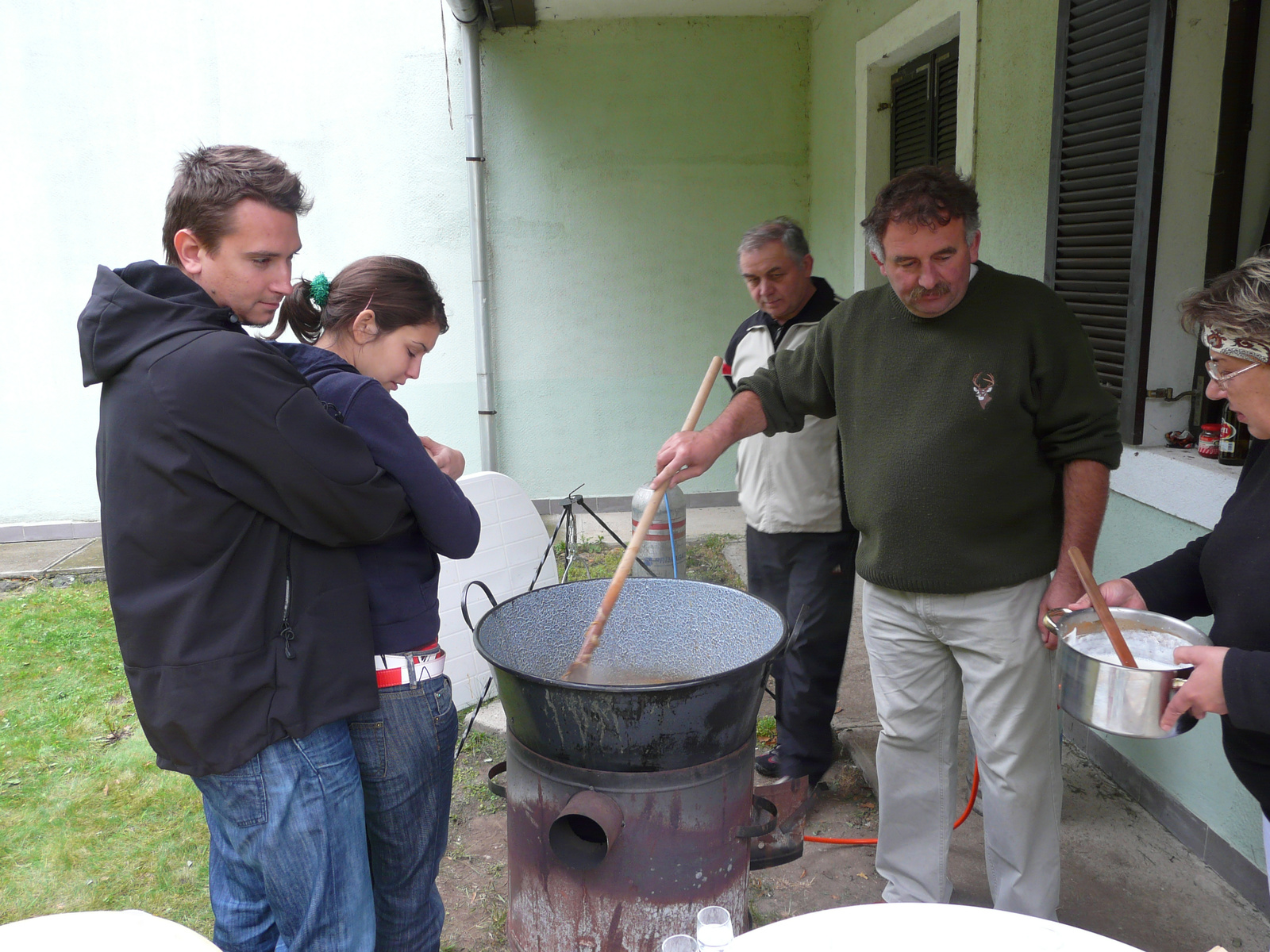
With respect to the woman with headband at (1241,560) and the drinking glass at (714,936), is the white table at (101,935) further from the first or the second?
the woman with headband at (1241,560)

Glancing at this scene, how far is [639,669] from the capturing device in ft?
8.04

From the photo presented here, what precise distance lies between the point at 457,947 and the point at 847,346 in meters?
2.09

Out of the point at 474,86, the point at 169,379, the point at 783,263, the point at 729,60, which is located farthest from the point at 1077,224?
the point at 474,86

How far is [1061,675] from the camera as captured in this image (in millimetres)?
1911

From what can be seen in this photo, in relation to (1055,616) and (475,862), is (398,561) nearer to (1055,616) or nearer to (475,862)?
(1055,616)

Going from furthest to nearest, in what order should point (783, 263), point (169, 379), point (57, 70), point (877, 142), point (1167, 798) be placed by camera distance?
1. point (57, 70)
2. point (877, 142)
3. point (783, 263)
4. point (1167, 798)
5. point (169, 379)

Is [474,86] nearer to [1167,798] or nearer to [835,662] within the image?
[835,662]

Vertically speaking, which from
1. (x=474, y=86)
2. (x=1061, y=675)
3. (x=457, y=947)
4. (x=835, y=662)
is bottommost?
(x=457, y=947)

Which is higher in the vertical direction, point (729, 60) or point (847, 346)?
point (729, 60)

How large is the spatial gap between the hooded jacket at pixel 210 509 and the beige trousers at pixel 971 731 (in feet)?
5.13

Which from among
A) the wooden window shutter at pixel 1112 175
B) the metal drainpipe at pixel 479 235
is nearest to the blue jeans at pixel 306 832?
the wooden window shutter at pixel 1112 175

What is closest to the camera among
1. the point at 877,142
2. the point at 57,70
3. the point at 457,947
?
the point at 457,947

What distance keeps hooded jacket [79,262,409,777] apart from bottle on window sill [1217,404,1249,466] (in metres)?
2.49

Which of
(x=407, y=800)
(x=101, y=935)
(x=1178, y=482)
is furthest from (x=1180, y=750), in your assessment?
(x=101, y=935)
